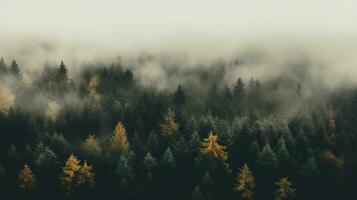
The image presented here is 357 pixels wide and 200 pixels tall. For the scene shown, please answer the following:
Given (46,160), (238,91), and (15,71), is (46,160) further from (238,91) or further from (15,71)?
(238,91)

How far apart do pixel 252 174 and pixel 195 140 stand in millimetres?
12747

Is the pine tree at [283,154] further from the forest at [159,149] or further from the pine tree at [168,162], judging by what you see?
the pine tree at [168,162]

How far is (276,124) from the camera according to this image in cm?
16212

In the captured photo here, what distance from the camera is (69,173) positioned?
5015 inches

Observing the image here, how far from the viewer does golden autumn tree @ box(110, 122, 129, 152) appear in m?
144

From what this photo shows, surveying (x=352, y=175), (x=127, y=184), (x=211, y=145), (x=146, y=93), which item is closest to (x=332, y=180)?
(x=352, y=175)

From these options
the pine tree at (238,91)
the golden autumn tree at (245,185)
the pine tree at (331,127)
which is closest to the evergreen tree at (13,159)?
the golden autumn tree at (245,185)

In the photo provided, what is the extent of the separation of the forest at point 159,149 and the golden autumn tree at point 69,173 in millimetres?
175

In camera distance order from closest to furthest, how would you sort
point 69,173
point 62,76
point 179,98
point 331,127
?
1. point 69,173
2. point 331,127
3. point 179,98
4. point 62,76

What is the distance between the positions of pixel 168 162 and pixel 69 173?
1723 centimetres

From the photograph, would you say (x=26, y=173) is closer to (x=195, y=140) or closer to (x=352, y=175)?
(x=195, y=140)

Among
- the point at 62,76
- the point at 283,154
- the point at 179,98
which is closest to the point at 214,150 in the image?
the point at 283,154

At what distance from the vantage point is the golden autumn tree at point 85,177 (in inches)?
4972

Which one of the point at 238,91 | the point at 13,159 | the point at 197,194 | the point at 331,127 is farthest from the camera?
the point at 238,91
